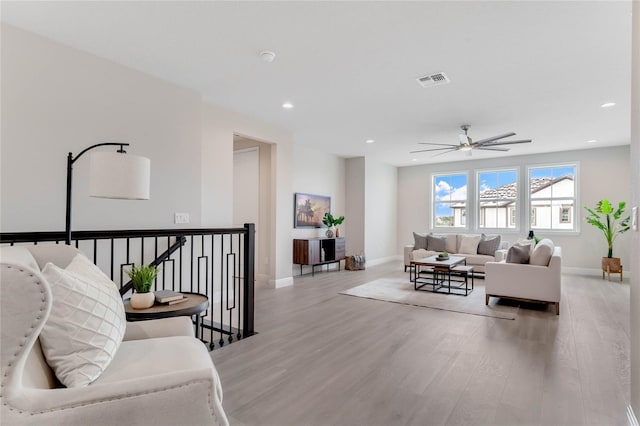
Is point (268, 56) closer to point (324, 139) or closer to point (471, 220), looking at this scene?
point (324, 139)

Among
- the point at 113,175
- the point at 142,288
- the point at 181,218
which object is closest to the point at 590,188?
Answer: the point at 181,218

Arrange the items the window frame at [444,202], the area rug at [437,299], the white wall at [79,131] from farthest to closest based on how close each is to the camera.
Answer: the window frame at [444,202] → the area rug at [437,299] → the white wall at [79,131]

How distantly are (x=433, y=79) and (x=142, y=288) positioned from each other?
11.3 ft

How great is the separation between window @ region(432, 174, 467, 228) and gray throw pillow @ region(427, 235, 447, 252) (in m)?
1.70

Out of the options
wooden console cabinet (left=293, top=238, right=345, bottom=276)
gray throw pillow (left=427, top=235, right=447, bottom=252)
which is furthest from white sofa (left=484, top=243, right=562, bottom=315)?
wooden console cabinet (left=293, top=238, right=345, bottom=276)

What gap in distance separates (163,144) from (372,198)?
5.71 metres

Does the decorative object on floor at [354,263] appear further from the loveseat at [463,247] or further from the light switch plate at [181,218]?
the light switch plate at [181,218]

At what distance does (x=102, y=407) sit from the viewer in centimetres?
102

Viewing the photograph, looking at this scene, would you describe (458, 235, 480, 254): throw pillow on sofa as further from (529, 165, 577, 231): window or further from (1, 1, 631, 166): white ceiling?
(1, 1, 631, 166): white ceiling

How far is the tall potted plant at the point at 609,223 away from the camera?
6.62m

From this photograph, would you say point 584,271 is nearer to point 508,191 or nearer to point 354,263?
point 508,191

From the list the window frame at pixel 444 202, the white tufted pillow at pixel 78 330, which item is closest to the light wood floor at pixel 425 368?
the white tufted pillow at pixel 78 330

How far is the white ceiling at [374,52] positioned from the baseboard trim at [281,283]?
2.70 m

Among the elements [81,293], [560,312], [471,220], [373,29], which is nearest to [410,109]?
[373,29]
